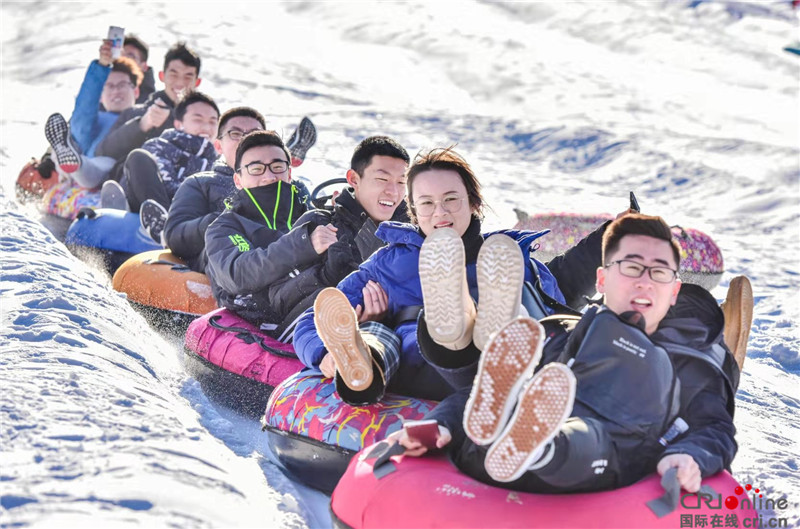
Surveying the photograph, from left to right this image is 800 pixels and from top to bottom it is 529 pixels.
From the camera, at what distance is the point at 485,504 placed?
8.18 ft

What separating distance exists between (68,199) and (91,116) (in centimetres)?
79

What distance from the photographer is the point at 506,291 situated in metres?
2.64

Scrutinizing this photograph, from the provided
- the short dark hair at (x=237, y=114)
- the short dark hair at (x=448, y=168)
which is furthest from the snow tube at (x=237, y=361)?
the short dark hair at (x=237, y=114)

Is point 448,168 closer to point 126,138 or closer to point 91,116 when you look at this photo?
point 126,138

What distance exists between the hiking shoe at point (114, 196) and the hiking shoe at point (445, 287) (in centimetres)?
442

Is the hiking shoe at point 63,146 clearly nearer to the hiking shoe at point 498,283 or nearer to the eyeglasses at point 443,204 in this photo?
the eyeglasses at point 443,204

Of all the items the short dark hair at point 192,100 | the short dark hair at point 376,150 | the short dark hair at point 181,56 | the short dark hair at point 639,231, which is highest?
the short dark hair at point 181,56

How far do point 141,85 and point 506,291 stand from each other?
7.37m

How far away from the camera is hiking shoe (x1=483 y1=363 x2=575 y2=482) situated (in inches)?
A: 89.0

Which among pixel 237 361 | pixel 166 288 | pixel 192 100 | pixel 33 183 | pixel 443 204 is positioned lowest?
pixel 237 361

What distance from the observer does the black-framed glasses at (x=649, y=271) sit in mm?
2693

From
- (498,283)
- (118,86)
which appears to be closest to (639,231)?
(498,283)

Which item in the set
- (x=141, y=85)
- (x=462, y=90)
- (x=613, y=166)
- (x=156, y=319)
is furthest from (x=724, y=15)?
(x=156, y=319)

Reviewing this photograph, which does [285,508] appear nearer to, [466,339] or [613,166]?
[466,339]
